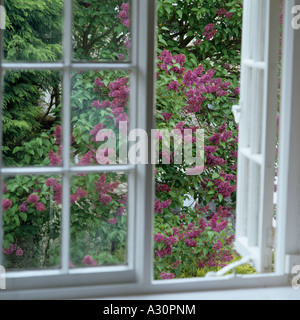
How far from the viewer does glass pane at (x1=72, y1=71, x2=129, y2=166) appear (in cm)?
299

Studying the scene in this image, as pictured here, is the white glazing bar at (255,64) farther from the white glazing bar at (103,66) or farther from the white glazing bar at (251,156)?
the white glazing bar at (103,66)

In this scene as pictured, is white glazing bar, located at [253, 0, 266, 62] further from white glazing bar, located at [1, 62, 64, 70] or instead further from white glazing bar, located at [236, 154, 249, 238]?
white glazing bar, located at [1, 62, 64, 70]

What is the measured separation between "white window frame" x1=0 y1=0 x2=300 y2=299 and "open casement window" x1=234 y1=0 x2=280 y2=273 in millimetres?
48

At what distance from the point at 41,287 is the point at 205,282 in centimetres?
66

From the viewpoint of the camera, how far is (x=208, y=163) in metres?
5.02

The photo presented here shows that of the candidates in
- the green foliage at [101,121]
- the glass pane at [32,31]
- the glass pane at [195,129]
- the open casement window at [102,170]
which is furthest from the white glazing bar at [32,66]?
the glass pane at [195,129]

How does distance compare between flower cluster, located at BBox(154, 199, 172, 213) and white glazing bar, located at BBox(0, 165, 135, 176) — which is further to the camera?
flower cluster, located at BBox(154, 199, 172, 213)

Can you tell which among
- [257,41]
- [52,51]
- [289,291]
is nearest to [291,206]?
[289,291]

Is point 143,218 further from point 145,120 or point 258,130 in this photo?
point 258,130

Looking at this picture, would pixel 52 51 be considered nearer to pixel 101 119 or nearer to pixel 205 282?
pixel 101 119

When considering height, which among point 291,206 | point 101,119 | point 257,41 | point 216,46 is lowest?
point 291,206
